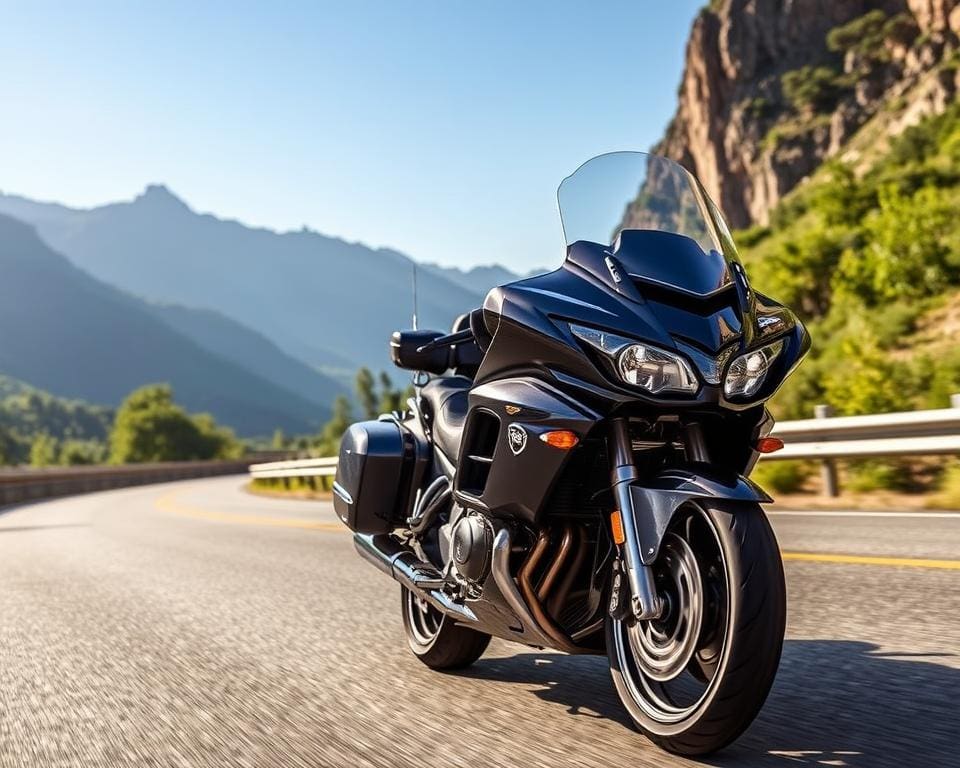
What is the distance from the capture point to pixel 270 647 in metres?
4.80

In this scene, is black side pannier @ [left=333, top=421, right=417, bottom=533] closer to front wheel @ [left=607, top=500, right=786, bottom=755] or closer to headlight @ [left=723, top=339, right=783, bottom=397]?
front wheel @ [left=607, top=500, right=786, bottom=755]

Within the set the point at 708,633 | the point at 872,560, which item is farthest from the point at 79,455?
the point at 708,633

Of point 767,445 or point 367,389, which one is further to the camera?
point 367,389

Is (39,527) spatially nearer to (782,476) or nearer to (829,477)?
(782,476)

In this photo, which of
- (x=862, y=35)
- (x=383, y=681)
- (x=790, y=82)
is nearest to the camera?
(x=383, y=681)

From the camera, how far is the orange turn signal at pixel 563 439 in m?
2.99

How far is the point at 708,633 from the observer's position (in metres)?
2.72

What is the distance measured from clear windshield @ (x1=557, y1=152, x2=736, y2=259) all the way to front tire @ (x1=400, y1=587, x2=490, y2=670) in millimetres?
1636

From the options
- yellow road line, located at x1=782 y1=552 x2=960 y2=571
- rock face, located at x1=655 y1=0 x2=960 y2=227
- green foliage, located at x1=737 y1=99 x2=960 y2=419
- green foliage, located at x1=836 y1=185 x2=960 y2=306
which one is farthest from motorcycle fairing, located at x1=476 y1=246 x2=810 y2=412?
rock face, located at x1=655 y1=0 x2=960 y2=227

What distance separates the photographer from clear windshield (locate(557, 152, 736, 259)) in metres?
3.28

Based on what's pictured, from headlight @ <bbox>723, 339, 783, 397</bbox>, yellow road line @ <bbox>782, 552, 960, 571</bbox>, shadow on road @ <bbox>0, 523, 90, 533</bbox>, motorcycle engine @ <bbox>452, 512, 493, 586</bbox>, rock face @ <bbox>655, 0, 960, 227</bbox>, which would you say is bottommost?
shadow on road @ <bbox>0, 523, 90, 533</bbox>

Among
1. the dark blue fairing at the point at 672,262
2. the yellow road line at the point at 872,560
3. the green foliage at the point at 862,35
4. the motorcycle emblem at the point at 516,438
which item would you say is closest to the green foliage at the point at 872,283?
the yellow road line at the point at 872,560

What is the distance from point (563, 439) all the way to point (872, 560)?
3734 millimetres

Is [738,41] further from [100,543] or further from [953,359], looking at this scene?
[100,543]
